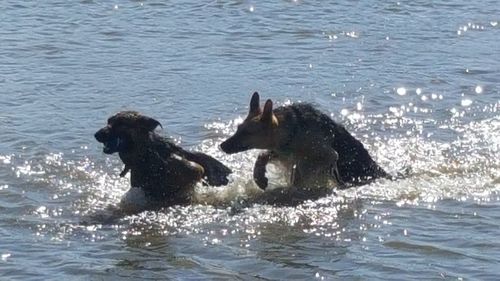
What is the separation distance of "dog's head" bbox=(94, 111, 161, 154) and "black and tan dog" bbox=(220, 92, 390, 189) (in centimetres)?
68

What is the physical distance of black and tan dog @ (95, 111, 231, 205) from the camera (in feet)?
31.9

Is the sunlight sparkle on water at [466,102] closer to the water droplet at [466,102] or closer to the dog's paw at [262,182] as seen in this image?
the water droplet at [466,102]

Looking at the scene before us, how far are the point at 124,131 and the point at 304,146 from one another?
1.54m

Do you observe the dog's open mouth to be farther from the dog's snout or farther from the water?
the water

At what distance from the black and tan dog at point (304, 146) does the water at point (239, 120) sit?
0.88 ft

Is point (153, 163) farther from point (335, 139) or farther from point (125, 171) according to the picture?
point (335, 139)

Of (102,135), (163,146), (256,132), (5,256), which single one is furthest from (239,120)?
(5,256)

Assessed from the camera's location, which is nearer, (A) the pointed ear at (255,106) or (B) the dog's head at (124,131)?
(B) the dog's head at (124,131)

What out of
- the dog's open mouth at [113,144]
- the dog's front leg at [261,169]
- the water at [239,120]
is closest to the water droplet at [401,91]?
the water at [239,120]

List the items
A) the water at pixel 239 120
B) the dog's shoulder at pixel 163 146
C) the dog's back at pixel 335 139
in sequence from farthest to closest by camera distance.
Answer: the dog's back at pixel 335 139 → the dog's shoulder at pixel 163 146 → the water at pixel 239 120

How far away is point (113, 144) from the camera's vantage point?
9.68 metres

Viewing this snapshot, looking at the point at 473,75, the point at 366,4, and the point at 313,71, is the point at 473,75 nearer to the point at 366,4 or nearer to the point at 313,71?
the point at 313,71

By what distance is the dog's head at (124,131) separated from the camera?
964 cm

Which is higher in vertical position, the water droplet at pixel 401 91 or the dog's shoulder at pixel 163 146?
the dog's shoulder at pixel 163 146
